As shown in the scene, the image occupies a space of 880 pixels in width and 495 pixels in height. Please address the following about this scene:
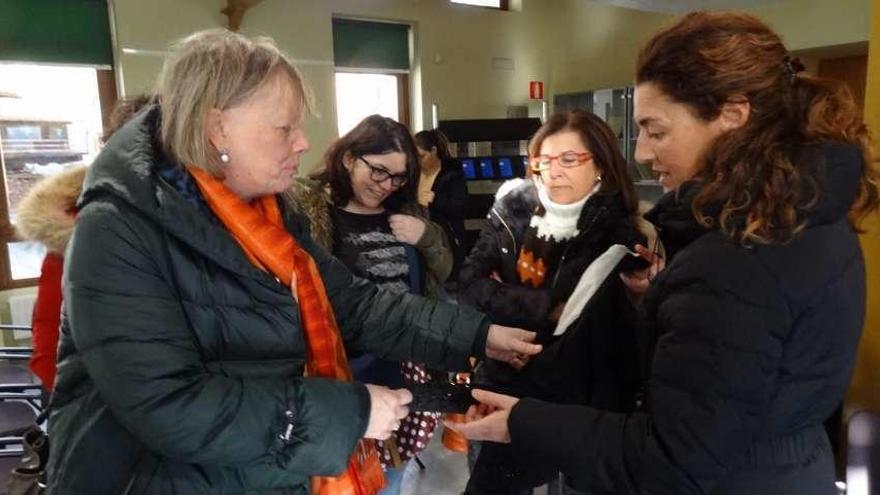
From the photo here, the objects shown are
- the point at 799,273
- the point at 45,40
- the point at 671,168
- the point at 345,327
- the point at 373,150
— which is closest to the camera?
the point at 799,273

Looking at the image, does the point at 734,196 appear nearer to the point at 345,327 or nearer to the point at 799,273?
the point at 799,273

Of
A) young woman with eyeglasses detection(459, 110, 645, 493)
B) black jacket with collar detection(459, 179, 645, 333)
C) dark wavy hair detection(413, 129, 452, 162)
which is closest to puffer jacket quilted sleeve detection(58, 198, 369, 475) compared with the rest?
young woman with eyeglasses detection(459, 110, 645, 493)

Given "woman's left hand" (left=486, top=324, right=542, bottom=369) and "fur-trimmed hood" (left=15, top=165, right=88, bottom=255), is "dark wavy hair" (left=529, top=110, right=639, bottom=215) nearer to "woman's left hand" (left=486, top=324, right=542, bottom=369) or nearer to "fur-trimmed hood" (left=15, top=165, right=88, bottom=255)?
"woman's left hand" (left=486, top=324, right=542, bottom=369)

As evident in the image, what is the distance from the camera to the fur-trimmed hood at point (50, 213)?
5.41ft

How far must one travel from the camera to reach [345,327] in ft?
4.39

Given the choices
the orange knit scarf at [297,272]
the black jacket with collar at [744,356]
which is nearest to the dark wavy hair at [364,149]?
the orange knit scarf at [297,272]

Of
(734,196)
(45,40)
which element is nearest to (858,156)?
(734,196)

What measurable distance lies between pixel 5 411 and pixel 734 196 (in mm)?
2518

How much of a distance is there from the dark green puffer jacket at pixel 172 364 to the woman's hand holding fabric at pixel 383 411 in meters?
0.02

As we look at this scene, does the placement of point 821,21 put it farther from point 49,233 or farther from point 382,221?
point 49,233

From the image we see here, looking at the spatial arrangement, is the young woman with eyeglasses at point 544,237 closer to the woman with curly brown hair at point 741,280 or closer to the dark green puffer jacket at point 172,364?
the woman with curly brown hair at point 741,280

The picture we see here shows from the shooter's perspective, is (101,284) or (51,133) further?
(51,133)

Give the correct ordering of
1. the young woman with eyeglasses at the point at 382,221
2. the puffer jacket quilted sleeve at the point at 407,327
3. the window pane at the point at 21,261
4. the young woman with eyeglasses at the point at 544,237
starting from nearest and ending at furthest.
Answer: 1. the puffer jacket quilted sleeve at the point at 407,327
2. the young woman with eyeglasses at the point at 544,237
3. the young woman with eyeglasses at the point at 382,221
4. the window pane at the point at 21,261

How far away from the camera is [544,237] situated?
1822mm
